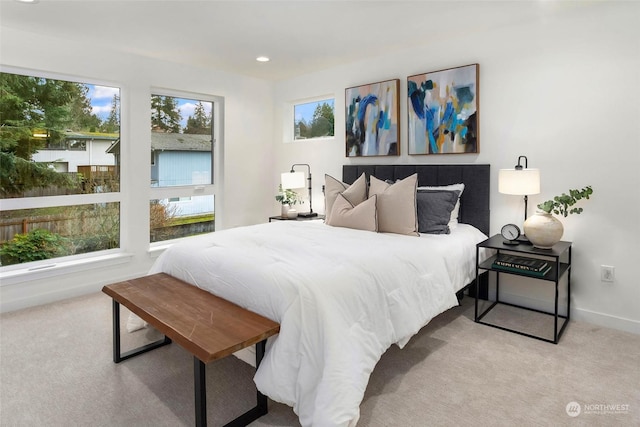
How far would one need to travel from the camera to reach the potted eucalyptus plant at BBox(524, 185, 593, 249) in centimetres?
278

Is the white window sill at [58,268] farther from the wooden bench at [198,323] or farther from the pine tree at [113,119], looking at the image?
the wooden bench at [198,323]

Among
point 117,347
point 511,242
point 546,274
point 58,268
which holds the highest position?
point 511,242

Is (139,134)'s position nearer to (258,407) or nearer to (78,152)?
(78,152)

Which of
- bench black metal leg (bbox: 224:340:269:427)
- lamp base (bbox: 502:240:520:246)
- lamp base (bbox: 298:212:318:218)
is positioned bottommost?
bench black metal leg (bbox: 224:340:269:427)

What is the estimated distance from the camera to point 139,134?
4027 mm

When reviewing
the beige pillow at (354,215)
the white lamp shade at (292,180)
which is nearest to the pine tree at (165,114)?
the white lamp shade at (292,180)

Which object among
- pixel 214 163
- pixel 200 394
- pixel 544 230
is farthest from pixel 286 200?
pixel 200 394

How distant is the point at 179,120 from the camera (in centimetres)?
451

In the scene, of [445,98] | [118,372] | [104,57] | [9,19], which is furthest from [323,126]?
[118,372]

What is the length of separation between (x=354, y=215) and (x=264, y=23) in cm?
174

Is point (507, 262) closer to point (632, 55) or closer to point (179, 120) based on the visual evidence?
point (632, 55)

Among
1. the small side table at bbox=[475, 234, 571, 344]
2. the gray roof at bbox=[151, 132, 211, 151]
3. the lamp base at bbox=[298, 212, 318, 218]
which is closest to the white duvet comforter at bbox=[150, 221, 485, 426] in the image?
the small side table at bbox=[475, 234, 571, 344]

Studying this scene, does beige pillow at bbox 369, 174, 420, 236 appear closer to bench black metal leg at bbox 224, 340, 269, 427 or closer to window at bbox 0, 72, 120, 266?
bench black metal leg at bbox 224, 340, 269, 427

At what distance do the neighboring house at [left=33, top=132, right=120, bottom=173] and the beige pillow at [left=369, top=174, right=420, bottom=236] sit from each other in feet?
9.12
